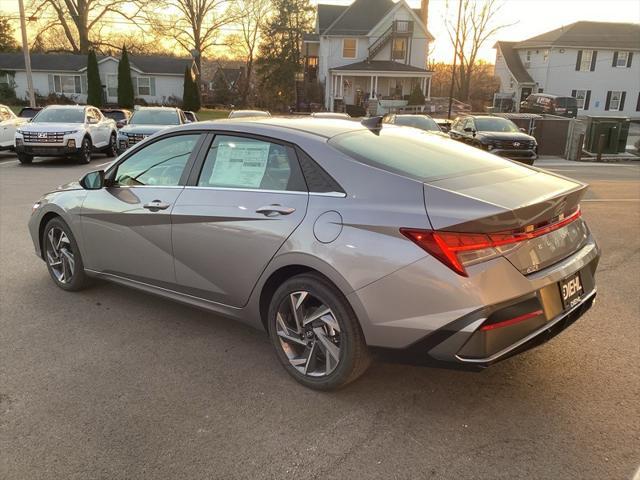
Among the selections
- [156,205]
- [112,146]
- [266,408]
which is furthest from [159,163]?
[112,146]

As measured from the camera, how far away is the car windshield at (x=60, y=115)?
633 inches

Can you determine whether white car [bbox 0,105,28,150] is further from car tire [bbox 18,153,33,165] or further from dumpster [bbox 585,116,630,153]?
dumpster [bbox 585,116,630,153]

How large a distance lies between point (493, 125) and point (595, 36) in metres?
33.0

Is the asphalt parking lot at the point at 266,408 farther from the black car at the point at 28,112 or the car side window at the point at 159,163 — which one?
the black car at the point at 28,112

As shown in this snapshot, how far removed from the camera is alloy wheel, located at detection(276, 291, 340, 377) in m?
3.23

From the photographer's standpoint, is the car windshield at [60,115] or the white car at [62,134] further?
the car windshield at [60,115]

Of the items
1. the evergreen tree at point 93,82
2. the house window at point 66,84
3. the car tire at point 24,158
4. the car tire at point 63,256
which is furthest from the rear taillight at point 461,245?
the house window at point 66,84

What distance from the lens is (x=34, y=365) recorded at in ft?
12.1

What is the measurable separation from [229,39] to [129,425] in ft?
174

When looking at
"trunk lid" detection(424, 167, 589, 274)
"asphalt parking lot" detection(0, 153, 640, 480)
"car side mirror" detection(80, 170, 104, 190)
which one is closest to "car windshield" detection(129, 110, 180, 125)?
"car side mirror" detection(80, 170, 104, 190)

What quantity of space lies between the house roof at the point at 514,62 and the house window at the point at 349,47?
45.4 feet

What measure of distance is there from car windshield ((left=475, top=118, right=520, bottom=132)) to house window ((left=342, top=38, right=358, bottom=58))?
2954 centimetres

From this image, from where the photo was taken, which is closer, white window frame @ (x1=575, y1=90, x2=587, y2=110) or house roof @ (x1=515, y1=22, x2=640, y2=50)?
house roof @ (x1=515, y1=22, x2=640, y2=50)

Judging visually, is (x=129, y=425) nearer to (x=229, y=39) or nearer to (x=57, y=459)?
(x=57, y=459)
